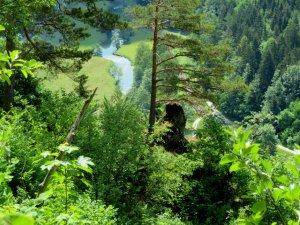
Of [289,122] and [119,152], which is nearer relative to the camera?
[119,152]

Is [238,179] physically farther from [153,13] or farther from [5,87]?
[5,87]

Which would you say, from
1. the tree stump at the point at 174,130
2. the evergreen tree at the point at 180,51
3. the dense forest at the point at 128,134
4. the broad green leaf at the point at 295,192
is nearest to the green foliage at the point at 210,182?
the dense forest at the point at 128,134

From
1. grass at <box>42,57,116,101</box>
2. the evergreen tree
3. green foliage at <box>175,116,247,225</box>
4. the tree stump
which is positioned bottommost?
green foliage at <box>175,116,247,225</box>

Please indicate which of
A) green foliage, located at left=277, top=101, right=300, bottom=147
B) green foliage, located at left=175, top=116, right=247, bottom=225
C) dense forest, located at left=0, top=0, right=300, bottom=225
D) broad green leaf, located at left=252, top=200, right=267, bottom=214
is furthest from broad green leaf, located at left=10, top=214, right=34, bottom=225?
green foliage, located at left=277, top=101, right=300, bottom=147

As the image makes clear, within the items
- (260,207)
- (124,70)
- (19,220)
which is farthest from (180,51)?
(124,70)

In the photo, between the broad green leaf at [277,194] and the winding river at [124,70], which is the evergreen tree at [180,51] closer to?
the broad green leaf at [277,194]

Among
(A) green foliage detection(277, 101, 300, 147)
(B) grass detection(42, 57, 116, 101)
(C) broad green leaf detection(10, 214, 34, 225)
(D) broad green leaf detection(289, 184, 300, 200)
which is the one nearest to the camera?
(C) broad green leaf detection(10, 214, 34, 225)

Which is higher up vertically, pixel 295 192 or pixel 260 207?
pixel 295 192

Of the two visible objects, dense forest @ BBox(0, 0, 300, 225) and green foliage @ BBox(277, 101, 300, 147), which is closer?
dense forest @ BBox(0, 0, 300, 225)

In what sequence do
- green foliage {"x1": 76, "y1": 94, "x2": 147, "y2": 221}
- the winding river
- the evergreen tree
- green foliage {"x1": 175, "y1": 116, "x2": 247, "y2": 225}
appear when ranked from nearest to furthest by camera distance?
green foliage {"x1": 76, "y1": 94, "x2": 147, "y2": 221} < green foliage {"x1": 175, "y1": 116, "x2": 247, "y2": 225} < the evergreen tree < the winding river

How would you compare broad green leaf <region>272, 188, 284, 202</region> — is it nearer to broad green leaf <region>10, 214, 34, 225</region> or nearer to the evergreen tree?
broad green leaf <region>10, 214, 34, 225</region>

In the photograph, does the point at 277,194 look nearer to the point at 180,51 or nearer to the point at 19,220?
the point at 19,220

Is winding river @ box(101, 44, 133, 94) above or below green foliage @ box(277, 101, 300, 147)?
above

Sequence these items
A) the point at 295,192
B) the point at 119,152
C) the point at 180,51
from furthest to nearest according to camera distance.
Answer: the point at 180,51, the point at 119,152, the point at 295,192
